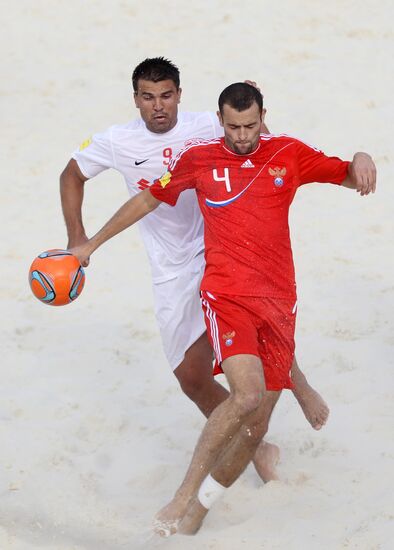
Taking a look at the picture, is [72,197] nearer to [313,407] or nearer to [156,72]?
[156,72]

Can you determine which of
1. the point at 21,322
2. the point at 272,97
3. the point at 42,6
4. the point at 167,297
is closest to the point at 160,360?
the point at 21,322

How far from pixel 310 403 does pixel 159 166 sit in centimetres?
158

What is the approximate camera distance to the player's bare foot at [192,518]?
5793 mm

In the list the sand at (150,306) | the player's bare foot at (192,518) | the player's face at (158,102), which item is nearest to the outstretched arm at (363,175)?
the player's face at (158,102)

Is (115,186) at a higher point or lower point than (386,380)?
higher

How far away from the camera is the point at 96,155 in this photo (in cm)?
654

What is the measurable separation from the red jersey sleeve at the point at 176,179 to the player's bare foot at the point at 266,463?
162cm

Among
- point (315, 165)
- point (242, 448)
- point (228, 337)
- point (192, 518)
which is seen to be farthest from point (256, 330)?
point (192, 518)

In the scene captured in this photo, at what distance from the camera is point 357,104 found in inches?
452

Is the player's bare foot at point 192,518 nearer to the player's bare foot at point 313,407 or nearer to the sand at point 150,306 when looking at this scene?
the sand at point 150,306

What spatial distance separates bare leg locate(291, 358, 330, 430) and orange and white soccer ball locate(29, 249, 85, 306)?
4.56 feet

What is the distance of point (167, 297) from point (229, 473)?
1297mm

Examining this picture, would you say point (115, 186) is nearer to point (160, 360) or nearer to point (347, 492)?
point (160, 360)

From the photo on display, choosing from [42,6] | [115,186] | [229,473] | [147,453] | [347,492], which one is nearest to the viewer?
[229,473]
